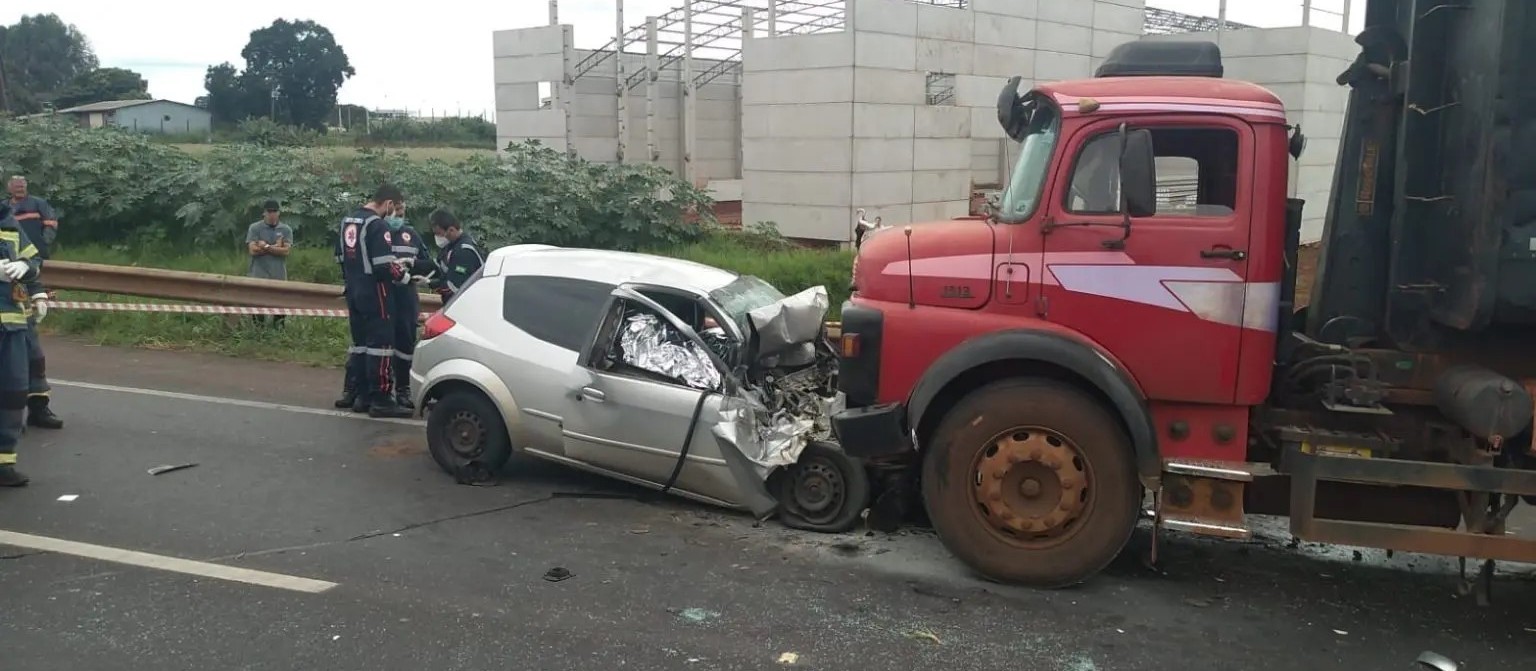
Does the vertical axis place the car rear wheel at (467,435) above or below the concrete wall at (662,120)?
below

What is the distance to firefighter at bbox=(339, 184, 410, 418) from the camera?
8922 mm

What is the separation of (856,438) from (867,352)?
0.42m

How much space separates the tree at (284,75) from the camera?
6500 centimetres

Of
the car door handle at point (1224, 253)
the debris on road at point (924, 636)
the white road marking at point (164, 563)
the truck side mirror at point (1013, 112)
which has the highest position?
the truck side mirror at point (1013, 112)

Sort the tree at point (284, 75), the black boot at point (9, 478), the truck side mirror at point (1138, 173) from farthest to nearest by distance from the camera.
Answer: the tree at point (284, 75) < the black boot at point (9, 478) < the truck side mirror at point (1138, 173)

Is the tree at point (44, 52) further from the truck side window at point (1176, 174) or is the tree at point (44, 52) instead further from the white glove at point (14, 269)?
the truck side window at point (1176, 174)

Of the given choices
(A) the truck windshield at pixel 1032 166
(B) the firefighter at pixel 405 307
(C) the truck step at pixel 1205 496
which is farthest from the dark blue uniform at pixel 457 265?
(C) the truck step at pixel 1205 496

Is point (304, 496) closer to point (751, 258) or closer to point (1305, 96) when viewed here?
point (751, 258)

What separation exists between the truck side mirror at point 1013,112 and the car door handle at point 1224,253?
1073 millimetres

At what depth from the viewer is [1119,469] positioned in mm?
5266

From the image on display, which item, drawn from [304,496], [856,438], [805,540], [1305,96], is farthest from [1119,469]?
[1305,96]

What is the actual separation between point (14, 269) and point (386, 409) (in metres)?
2.74

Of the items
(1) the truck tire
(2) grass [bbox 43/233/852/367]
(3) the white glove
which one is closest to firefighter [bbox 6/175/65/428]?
(3) the white glove

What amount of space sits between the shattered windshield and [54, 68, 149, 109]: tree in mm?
63989
